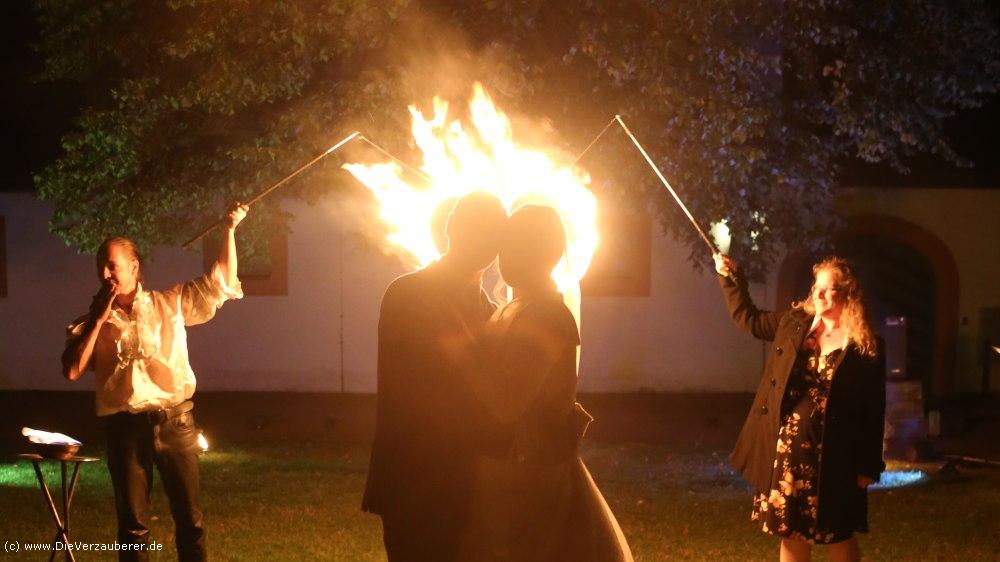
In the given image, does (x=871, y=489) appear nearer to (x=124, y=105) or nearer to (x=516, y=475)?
(x=516, y=475)

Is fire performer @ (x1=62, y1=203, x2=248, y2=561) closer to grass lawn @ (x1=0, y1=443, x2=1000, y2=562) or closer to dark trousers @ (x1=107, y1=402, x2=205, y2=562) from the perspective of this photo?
dark trousers @ (x1=107, y1=402, x2=205, y2=562)

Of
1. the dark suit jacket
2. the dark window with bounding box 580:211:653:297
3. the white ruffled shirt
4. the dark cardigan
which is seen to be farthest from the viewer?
the dark window with bounding box 580:211:653:297

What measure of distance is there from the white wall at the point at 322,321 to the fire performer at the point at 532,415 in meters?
12.0

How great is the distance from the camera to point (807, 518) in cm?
513

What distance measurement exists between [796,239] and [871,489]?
2.97m

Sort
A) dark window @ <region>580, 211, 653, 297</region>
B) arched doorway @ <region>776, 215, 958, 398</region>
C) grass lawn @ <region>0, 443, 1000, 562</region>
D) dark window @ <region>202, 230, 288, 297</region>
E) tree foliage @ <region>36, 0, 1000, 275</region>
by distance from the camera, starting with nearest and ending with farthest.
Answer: grass lawn @ <region>0, 443, 1000, 562</region>, tree foliage @ <region>36, 0, 1000, 275</region>, arched doorway @ <region>776, 215, 958, 398</region>, dark window @ <region>580, 211, 653, 297</region>, dark window @ <region>202, 230, 288, 297</region>

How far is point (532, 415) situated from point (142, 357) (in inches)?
104

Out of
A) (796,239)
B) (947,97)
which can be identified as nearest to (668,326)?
(796,239)

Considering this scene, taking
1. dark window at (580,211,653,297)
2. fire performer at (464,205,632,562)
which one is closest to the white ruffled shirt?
fire performer at (464,205,632,562)

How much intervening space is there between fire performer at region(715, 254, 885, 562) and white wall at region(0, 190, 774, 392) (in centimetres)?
1023

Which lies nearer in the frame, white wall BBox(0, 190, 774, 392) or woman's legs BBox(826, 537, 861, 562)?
woman's legs BBox(826, 537, 861, 562)

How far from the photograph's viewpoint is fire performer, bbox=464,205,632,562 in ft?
11.2

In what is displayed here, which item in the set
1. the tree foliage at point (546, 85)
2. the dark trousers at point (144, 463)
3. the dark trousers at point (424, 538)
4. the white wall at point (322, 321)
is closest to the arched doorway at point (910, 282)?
the white wall at point (322, 321)

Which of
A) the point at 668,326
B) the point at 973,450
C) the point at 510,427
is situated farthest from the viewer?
the point at 668,326
